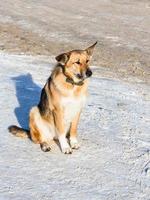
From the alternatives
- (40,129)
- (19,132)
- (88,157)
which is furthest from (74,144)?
(19,132)

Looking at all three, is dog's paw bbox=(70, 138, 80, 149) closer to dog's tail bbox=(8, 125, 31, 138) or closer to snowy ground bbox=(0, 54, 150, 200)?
snowy ground bbox=(0, 54, 150, 200)

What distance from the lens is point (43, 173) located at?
23.3ft

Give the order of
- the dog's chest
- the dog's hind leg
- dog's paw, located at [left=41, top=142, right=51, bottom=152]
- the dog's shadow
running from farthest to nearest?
1. the dog's shadow
2. the dog's hind leg
3. dog's paw, located at [left=41, top=142, right=51, bottom=152]
4. the dog's chest

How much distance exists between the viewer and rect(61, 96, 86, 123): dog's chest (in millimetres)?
7570

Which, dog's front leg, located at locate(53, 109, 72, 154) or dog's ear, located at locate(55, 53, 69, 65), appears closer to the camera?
dog's ear, located at locate(55, 53, 69, 65)

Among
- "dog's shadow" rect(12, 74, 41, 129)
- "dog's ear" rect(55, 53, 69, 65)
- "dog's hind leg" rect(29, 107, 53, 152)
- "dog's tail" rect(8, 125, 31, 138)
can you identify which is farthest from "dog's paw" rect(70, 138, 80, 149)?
"dog's ear" rect(55, 53, 69, 65)

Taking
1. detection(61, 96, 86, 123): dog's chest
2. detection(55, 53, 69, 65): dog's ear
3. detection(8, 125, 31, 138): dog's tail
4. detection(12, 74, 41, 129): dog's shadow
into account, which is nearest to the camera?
detection(55, 53, 69, 65): dog's ear

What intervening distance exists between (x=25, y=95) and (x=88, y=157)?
125 inches

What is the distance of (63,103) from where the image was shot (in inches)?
298

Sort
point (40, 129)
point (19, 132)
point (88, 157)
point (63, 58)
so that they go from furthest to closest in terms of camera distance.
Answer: point (19, 132) → point (40, 129) → point (88, 157) → point (63, 58)

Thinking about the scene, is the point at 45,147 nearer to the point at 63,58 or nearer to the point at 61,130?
the point at 61,130

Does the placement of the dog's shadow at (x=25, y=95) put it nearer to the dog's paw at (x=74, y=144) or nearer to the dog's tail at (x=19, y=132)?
the dog's tail at (x=19, y=132)

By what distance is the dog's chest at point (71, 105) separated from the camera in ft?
24.8

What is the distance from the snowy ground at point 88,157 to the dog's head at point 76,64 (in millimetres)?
1113
